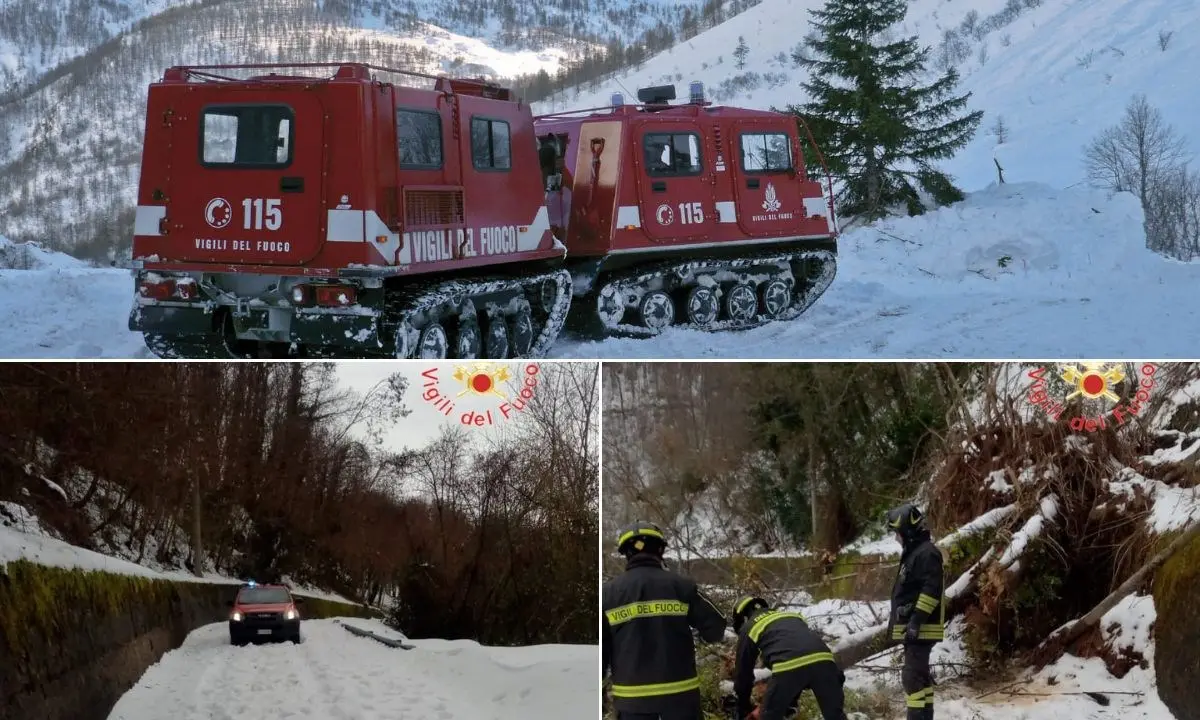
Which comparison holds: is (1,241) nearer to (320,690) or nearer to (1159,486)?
(320,690)

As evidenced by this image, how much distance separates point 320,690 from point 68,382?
6.14ft

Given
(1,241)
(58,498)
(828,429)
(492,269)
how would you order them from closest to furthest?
(58,498) < (828,429) < (492,269) < (1,241)

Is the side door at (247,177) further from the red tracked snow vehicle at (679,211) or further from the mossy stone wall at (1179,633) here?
the mossy stone wall at (1179,633)

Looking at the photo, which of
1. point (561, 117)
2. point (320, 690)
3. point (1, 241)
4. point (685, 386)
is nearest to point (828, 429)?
point (685, 386)

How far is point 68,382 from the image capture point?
5.55 meters

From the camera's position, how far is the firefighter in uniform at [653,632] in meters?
5.60

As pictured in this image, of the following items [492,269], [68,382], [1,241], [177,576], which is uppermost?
[1,241]

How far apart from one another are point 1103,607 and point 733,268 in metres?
7.30

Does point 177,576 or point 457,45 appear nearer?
point 177,576

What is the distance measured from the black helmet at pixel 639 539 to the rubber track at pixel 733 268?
6.28 m

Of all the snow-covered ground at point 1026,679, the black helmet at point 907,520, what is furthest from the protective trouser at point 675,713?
the black helmet at point 907,520

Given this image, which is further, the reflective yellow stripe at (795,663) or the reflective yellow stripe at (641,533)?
the reflective yellow stripe at (641,533)

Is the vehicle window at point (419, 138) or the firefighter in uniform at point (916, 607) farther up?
the vehicle window at point (419, 138)

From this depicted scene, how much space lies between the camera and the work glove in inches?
241
